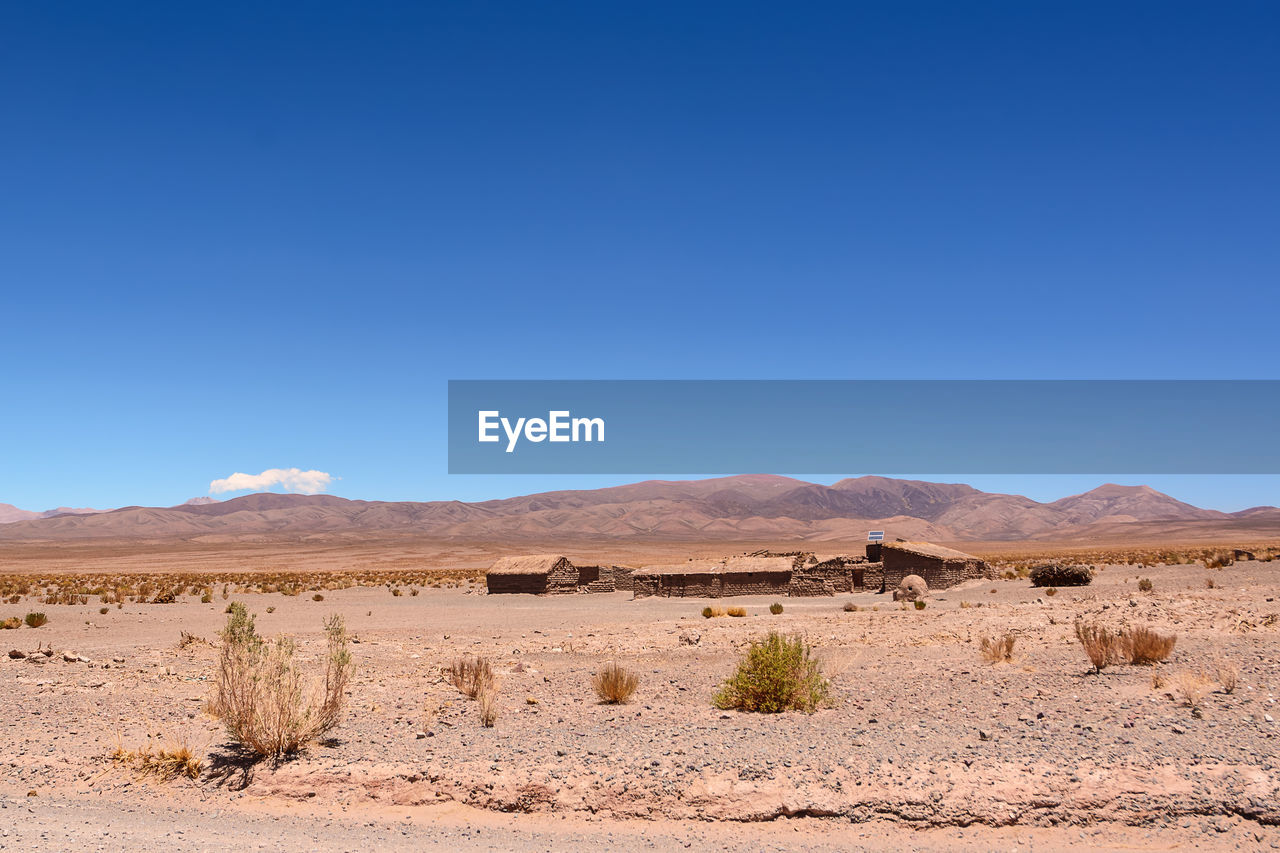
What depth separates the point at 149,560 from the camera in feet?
370

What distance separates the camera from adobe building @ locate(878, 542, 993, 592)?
4006 cm

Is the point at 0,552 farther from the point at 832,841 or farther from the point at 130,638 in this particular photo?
the point at 832,841

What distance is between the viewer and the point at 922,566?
4025cm

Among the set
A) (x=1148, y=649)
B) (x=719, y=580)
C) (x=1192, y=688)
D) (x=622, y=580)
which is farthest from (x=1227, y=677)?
(x=622, y=580)

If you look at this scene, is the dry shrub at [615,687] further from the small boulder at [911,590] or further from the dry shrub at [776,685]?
the small boulder at [911,590]

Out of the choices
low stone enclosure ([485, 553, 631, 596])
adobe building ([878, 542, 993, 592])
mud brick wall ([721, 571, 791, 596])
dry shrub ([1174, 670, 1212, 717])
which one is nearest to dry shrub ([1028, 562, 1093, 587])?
adobe building ([878, 542, 993, 592])

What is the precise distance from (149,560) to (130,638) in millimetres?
102134

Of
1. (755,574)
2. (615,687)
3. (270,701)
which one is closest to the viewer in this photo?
(270,701)

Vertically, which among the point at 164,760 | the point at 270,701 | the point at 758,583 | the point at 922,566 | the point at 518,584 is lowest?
the point at 518,584

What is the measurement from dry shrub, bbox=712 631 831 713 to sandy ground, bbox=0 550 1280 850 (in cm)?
35

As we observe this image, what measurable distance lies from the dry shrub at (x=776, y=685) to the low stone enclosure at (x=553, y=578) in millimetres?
31598

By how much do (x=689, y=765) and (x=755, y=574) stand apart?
1234 inches

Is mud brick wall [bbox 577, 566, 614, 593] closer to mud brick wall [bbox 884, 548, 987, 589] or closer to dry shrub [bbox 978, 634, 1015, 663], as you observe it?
mud brick wall [bbox 884, 548, 987, 589]

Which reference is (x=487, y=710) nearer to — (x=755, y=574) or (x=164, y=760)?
(x=164, y=760)
